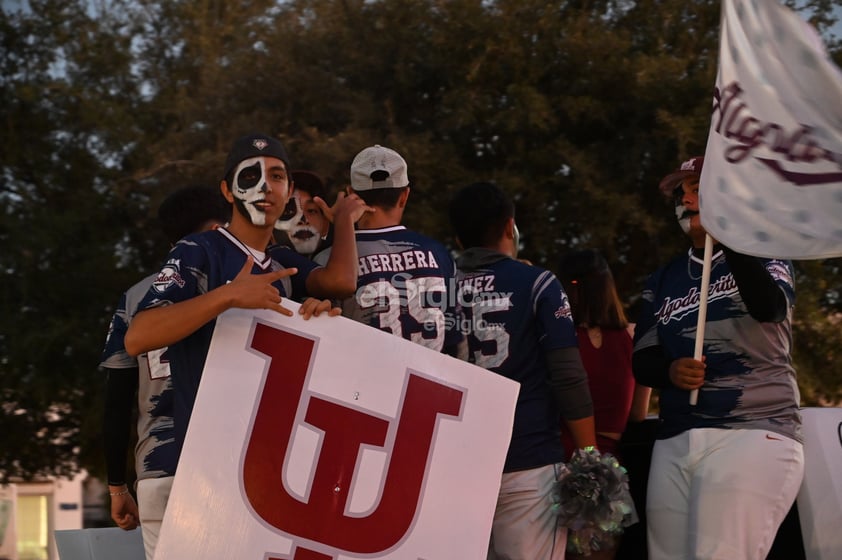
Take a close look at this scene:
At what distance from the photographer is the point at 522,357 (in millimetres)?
4930

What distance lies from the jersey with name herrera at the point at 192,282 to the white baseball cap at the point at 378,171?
0.82 m

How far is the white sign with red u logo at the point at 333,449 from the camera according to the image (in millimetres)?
3865

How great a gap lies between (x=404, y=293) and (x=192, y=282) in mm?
959

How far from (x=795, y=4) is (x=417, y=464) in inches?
326

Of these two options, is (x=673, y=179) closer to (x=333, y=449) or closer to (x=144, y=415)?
(x=333, y=449)

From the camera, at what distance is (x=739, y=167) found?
4445 millimetres

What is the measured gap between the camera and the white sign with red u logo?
3.87 meters

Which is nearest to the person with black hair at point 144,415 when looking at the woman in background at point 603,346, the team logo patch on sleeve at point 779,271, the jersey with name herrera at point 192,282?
the jersey with name herrera at point 192,282

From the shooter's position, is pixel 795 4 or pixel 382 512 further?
pixel 795 4

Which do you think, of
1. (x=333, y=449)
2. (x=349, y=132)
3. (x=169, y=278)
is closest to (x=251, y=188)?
(x=169, y=278)

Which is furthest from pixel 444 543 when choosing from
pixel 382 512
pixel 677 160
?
pixel 677 160

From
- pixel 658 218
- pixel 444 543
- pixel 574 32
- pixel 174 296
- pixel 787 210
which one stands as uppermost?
pixel 574 32

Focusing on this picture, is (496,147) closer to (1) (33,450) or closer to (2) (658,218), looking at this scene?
(2) (658,218)

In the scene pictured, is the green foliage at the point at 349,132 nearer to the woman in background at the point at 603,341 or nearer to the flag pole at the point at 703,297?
the woman in background at the point at 603,341
